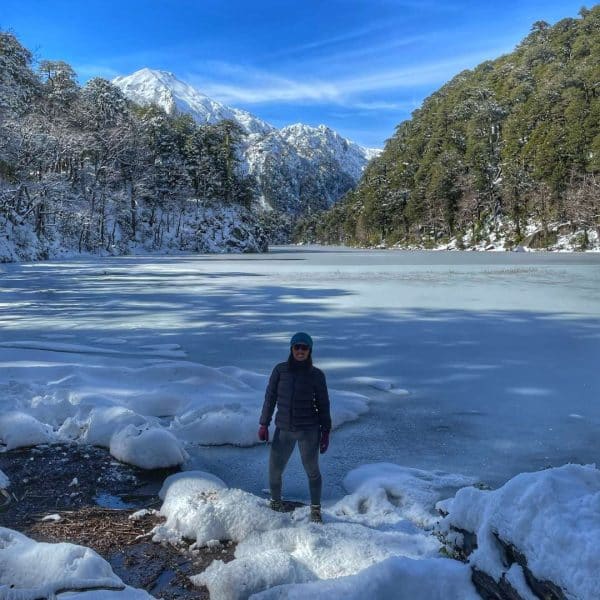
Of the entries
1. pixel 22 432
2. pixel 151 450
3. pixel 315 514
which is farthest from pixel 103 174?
pixel 315 514

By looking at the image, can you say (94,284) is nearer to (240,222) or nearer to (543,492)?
(543,492)

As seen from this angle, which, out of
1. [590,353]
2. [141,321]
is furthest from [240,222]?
[590,353]

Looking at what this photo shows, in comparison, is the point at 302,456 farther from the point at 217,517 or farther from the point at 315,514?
the point at 217,517

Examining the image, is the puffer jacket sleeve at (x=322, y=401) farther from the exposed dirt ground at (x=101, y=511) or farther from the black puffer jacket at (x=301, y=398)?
the exposed dirt ground at (x=101, y=511)

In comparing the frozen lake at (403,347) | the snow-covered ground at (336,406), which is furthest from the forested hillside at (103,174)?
the snow-covered ground at (336,406)

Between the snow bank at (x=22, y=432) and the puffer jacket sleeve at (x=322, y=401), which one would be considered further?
the snow bank at (x=22, y=432)

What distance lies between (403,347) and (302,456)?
5.14 m

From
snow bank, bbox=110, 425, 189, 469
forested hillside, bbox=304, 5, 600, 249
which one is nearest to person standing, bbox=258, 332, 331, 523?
snow bank, bbox=110, 425, 189, 469

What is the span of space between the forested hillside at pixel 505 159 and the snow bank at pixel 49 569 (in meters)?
62.9

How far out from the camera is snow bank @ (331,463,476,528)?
355 centimetres

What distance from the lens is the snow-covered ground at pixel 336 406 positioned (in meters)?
3.22

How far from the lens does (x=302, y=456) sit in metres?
3.74

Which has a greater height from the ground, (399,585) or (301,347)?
(301,347)

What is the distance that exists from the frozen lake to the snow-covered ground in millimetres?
31
